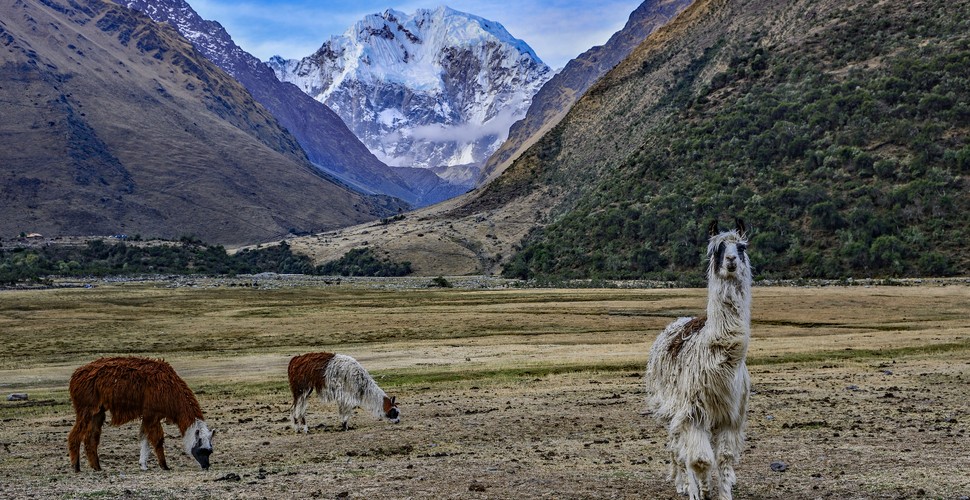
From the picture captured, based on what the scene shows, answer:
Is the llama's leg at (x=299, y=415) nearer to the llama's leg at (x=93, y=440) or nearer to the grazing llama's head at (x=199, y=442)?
the grazing llama's head at (x=199, y=442)

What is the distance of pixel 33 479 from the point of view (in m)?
13.6

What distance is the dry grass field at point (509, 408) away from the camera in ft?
40.0

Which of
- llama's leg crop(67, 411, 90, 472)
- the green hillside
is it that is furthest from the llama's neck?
the green hillside

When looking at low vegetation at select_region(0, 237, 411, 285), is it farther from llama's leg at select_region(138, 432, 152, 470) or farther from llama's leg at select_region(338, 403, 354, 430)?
llama's leg at select_region(138, 432, 152, 470)

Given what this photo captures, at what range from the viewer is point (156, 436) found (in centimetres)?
1480

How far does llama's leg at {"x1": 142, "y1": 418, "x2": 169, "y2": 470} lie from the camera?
1466cm

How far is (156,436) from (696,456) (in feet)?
31.5

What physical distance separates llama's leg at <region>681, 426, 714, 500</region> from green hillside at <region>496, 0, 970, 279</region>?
71523mm

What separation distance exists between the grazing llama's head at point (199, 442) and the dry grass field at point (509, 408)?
1.14 feet

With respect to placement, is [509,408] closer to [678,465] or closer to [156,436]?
[156,436]

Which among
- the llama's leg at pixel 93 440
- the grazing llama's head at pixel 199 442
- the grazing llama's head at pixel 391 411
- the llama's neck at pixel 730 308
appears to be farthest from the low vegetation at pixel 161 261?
the llama's neck at pixel 730 308

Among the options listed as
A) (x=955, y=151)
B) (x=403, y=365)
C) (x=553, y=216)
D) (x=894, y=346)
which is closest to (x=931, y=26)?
(x=955, y=151)

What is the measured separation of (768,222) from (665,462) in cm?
7739

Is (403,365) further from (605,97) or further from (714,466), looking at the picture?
(605,97)
